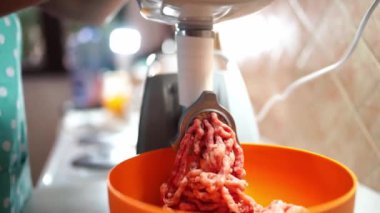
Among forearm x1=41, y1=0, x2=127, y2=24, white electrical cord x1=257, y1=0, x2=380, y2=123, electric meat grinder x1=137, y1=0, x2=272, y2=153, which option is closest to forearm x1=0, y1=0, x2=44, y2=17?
electric meat grinder x1=137, y1=0, x2=272, y2=153

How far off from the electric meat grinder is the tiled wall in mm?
132

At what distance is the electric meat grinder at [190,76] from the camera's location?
1.16 ft

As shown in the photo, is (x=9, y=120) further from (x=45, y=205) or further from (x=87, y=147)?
(x=87, y=147)

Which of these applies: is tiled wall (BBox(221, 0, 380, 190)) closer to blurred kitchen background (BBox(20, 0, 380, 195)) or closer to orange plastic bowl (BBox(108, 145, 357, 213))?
blurred kitchen background (BBox(20, 0, 380, 195))

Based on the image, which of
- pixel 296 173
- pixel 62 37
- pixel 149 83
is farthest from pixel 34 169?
pixel 296 173

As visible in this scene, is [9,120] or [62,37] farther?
[62,37]

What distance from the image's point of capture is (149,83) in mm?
506

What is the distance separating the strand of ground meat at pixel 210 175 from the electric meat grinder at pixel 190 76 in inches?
2.4

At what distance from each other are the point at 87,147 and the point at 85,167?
0.26m

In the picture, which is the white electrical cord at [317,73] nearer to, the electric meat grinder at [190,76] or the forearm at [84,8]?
the electric meat grinder at [190,76]

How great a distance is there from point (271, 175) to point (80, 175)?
0.84m

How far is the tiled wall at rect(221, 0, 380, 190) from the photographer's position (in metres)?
0.50

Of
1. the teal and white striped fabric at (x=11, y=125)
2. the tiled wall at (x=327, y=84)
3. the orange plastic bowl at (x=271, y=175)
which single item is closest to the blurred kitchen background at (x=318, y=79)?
the tiled wall at (x=327, y=84)

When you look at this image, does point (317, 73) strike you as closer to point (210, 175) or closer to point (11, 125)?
point (210, 175)
